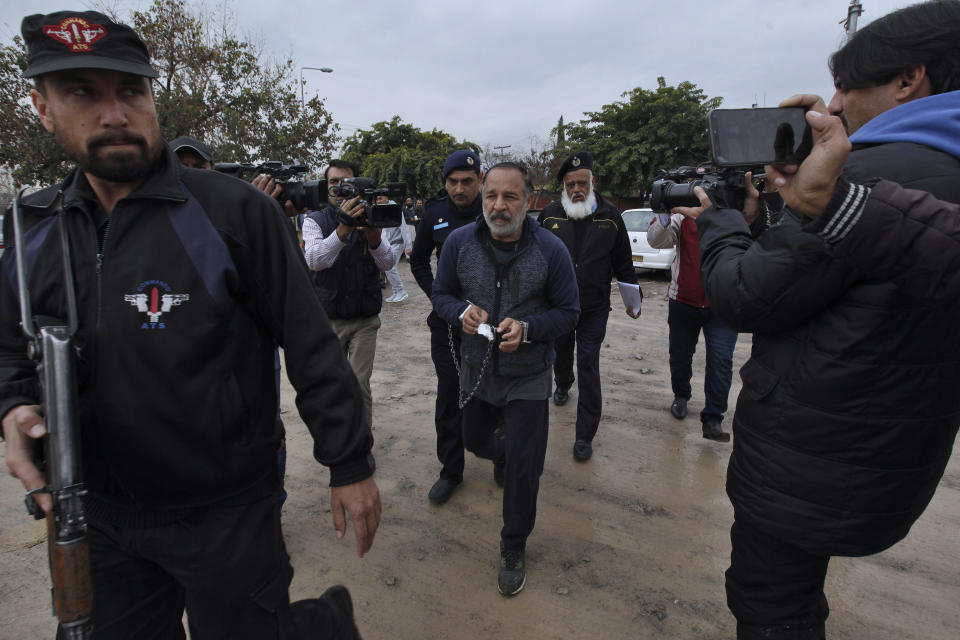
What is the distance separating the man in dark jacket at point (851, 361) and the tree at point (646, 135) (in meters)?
19.4

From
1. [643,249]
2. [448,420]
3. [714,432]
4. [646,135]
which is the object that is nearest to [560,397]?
[714,432]

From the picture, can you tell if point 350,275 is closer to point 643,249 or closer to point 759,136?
point 759,136

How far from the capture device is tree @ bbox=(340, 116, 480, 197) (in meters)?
18.4

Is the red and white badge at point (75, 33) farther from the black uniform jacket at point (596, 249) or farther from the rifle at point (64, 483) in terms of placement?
the black uniform jacket at point (596, 249)

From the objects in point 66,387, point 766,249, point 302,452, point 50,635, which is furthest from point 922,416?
point 302,452

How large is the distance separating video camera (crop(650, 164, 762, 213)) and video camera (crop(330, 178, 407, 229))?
1.58 m

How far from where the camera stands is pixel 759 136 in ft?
5.05

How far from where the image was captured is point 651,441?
3.95 m

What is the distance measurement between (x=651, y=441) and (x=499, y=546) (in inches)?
67.4

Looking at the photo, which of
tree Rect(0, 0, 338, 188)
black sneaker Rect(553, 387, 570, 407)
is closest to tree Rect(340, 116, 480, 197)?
tree Rect(0, 0, 338, 188)

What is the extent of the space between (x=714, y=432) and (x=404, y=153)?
16.8 m

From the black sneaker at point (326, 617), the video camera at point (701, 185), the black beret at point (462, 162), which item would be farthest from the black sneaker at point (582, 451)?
the black sneaker at point (326, 617)

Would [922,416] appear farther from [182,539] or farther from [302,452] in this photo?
[302,452]

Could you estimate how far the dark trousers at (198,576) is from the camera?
57.2 inches
